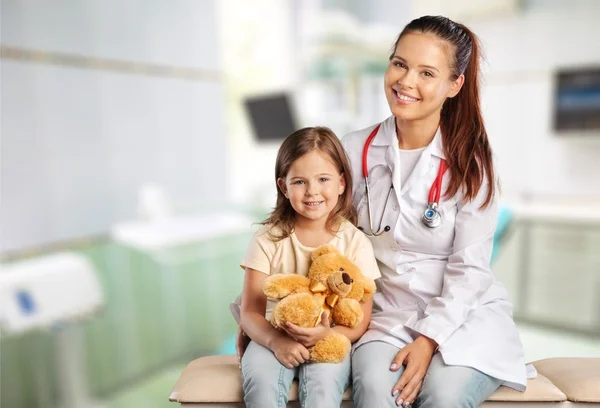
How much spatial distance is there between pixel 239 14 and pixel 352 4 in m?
0.86

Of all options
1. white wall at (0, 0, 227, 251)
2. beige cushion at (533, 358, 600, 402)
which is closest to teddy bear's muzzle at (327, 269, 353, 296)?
beige cushion at (533, 358, 600, 402)

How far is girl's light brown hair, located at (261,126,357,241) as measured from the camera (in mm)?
1045

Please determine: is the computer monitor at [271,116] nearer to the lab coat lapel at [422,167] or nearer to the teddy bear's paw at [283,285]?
the lab coat lapel at [422,167]

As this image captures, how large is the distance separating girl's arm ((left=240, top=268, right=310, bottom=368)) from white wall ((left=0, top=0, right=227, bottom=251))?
190cm

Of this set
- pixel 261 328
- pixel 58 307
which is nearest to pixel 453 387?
pixel 261 328

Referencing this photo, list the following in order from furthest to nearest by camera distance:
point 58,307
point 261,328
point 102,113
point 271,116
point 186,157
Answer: point 271,116 < point 186,157 < point 102,113 < point 58,307 < point 261,328

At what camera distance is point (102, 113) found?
2.85 m

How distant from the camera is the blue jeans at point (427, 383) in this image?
978 millimetres

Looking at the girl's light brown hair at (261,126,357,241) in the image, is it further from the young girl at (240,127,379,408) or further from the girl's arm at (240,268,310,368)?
the girl's arm at (240,268,310,368)

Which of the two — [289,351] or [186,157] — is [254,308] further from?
[186,157]

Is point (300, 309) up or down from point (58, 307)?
up

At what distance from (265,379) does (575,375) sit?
0.64 m

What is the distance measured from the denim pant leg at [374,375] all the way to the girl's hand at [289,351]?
11cm

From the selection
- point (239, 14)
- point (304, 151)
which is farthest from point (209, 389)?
point (239, 14)
